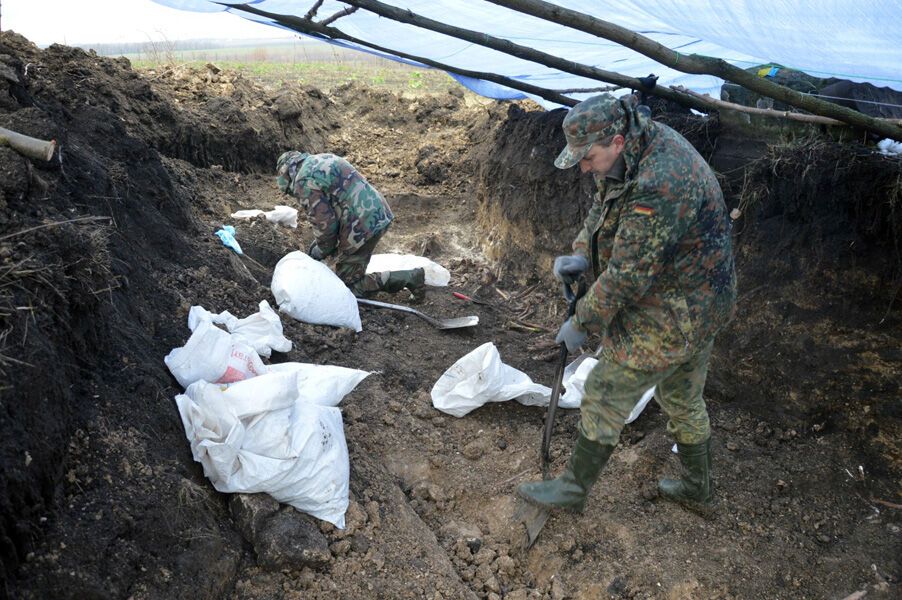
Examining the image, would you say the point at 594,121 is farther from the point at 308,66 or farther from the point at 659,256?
the point at 308,66

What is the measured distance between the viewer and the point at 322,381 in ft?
11.1

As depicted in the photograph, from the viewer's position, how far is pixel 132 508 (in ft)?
7.65

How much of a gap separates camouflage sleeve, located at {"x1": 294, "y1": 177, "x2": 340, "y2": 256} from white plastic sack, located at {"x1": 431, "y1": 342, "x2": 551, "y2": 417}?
80.2 inches

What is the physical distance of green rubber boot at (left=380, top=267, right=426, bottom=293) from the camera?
5.80 m

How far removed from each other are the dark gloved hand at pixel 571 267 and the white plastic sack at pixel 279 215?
14.2 feet

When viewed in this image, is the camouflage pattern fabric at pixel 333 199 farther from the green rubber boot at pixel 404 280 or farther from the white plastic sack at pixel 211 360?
the white plastic sack at pixel 211 360

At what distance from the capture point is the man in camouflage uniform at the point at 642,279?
2441 mm

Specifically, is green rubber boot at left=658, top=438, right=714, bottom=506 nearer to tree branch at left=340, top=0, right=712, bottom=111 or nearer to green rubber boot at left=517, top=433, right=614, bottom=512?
green rubber boot at left=517, top=433, right=614, bottom=512

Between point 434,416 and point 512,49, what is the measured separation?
7.16 ft

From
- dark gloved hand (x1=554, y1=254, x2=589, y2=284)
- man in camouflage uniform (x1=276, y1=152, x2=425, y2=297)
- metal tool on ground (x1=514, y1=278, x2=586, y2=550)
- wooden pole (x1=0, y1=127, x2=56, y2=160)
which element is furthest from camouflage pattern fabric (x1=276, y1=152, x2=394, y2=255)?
dark gloved hand (x1=554, y1=254, x2=589, y2=284)

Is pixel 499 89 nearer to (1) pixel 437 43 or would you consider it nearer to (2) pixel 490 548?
(1) pixel 437 43

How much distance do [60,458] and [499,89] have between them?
5035 mm

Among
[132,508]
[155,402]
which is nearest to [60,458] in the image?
[132,508]

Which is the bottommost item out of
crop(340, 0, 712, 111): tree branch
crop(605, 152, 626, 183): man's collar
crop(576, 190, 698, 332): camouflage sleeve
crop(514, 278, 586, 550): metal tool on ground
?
crop(514, 278, 586, 550): metal tool on ground
